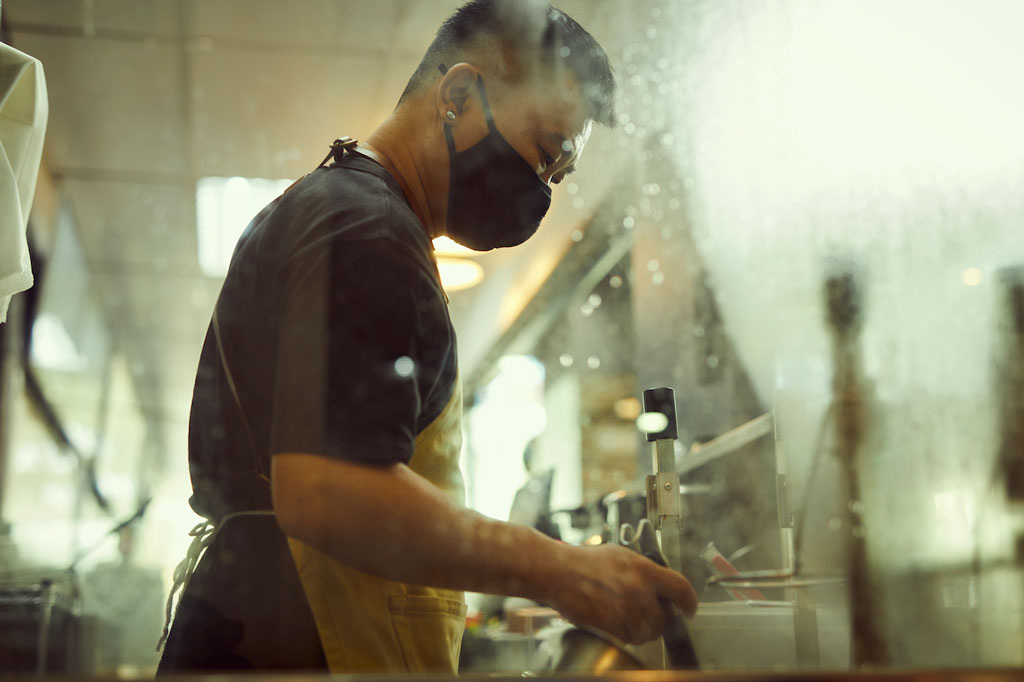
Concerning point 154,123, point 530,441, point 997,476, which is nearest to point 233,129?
point 154,123

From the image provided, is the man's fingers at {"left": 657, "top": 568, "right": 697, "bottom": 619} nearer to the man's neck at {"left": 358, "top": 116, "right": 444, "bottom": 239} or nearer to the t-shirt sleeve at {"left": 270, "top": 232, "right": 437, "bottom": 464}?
the t-shirt sleeve at {"left": 270, "top": 232, "right": 437, "bottom": 464}

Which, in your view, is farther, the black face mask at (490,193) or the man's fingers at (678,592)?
the black face mask at (490,193)

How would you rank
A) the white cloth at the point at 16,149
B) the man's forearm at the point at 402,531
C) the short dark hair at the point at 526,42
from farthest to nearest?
the white cloth at the point at 16,149 → the short dark hair at the point at 526,42 → the man's forearm at the point at 402,531

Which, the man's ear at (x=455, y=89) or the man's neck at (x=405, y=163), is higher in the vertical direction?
the man's ear at (x=455, y=89)

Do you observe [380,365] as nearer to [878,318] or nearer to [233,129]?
[878,318]

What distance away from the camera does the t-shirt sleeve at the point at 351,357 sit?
1.58 feet

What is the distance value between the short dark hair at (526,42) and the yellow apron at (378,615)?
32cm

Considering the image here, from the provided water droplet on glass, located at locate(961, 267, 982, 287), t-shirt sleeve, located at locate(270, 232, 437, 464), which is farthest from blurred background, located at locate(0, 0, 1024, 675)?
t-shirt sleeve, located at locate(270, 232, 437, 464)

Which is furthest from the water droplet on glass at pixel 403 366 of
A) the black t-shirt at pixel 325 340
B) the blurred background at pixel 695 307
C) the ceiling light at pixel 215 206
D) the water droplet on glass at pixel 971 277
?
the ceiling light at pixel 215 206

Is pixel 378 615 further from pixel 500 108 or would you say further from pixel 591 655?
pixel 500 108

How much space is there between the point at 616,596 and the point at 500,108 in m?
0.41

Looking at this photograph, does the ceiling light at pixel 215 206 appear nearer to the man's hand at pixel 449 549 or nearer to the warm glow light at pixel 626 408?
the warm glow light at pixel 626 408

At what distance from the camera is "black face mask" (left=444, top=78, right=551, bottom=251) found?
2.31 ft

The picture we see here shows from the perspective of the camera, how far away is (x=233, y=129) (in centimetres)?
238
